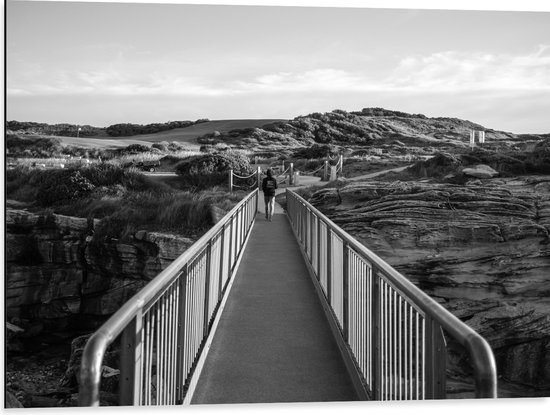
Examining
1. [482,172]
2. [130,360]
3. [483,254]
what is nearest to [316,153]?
[482,172]

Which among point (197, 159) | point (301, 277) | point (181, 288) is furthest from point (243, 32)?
point (197, 159)

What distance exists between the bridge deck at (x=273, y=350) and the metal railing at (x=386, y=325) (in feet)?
0.75

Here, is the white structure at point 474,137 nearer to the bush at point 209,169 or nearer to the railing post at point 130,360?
the bush at point 209,169

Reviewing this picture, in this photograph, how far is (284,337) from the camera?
5422mm

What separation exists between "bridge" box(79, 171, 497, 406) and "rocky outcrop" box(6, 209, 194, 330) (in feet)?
20.7

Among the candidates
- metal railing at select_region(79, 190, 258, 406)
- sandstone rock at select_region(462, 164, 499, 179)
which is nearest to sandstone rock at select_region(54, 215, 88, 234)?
metal railing at select_region(79, 190, 258, 406)

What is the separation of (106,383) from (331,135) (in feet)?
219

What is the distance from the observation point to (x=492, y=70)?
8344 mm

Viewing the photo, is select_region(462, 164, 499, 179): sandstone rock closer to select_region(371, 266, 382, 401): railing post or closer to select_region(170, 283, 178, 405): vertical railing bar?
select_region(371, 266, 382, 401): railing post

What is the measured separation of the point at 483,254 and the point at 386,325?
9006 mm

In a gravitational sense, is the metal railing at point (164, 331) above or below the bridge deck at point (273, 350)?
above

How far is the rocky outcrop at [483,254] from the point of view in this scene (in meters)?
9.84

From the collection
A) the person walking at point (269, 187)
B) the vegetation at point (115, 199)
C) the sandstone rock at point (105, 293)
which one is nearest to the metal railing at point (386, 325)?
the sandstone rock at point (105, 293)

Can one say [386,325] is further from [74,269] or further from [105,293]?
[74,269]
